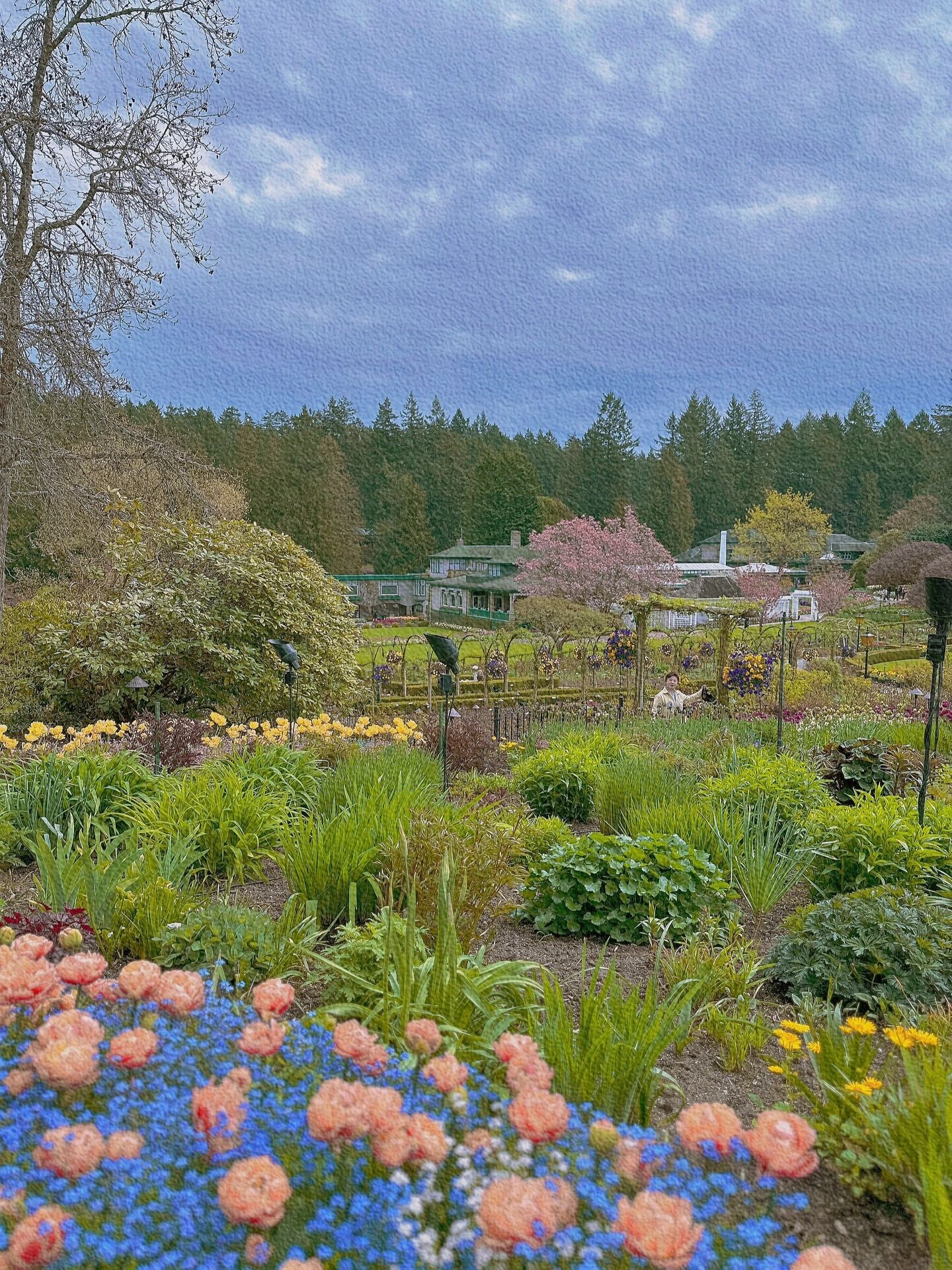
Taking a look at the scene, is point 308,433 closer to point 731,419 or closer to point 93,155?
point 731,419

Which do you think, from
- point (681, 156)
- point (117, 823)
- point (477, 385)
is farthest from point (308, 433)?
point (117, 823)

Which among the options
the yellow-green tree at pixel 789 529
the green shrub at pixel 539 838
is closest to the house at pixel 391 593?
the yellow-green tree at pixel 789 529

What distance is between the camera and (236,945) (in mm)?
2744

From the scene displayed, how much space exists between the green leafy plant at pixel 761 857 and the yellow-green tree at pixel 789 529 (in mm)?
39970

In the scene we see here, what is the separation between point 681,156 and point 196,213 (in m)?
5.69

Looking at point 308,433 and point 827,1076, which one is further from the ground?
point 308,433

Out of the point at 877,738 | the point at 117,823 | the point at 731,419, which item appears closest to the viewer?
the point at 117,823

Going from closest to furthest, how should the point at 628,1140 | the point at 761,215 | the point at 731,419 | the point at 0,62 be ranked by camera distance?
the point at 628,1140 → the point at 0,62 → the point at 761,215 → the point at 731,419

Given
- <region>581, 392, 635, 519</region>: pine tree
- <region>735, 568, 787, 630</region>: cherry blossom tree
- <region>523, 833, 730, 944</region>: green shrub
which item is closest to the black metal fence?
<region>523, 833, 730, 944</region>: green shrub

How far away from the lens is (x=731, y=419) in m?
58.3

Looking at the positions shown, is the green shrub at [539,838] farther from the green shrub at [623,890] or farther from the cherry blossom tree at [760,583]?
the cherry blossom tree at [760,583]

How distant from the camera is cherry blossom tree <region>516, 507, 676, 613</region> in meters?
31.9

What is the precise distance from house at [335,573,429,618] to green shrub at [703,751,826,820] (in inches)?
1384

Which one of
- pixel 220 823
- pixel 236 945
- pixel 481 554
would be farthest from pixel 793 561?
pixel 236 945
